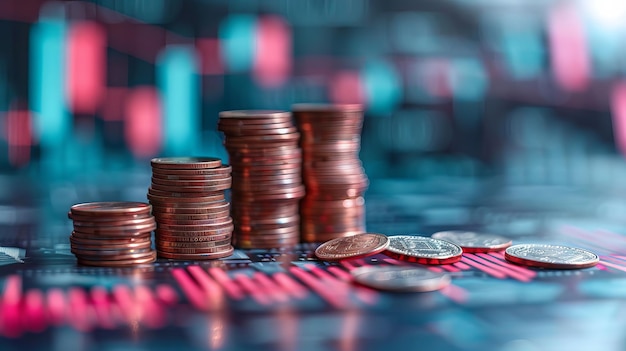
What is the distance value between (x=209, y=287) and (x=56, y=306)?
500 mm

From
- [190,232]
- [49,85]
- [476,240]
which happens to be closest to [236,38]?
[49,85]

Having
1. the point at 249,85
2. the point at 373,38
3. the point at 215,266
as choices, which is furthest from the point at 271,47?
the point at 215,266

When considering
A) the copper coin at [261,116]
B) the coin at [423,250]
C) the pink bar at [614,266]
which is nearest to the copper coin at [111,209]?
the copper coin at [261,116]

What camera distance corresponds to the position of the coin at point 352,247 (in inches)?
128

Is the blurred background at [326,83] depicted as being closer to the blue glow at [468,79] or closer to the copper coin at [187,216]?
the blue glow at [468,79]

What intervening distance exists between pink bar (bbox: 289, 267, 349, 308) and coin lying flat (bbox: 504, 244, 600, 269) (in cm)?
80

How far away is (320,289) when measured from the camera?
9.43 ft

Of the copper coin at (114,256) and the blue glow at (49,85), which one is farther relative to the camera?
the blue glow at (49,85)

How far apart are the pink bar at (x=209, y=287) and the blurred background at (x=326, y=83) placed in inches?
145

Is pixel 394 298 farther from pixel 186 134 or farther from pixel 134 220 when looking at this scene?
pixel 186 134

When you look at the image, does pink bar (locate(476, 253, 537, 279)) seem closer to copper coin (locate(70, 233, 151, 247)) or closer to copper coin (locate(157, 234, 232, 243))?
copper coin (locate(157, 234, 232, 243))

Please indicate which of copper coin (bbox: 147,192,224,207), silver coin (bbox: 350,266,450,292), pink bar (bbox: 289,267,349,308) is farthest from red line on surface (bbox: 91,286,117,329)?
silver coin (bbox: 350,266,450,292)

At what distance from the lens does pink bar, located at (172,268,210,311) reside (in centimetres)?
266

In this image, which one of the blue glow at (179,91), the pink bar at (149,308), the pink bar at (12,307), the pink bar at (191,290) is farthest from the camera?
the blue glow at (179,91)
